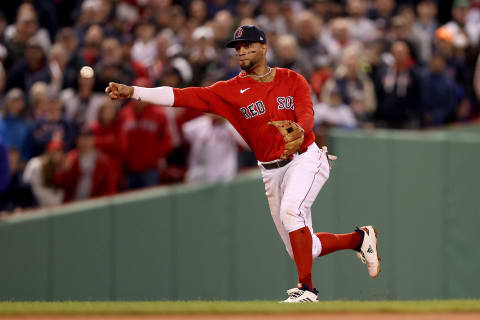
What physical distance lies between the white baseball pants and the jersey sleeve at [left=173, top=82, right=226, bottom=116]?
0.62 m

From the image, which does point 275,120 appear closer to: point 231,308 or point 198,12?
point 231,308

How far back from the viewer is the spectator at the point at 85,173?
1079cm

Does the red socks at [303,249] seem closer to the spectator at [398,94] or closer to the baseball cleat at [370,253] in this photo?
the baseball cleat at [370,253]

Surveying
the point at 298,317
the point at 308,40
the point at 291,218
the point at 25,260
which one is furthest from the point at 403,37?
the point at 298,317

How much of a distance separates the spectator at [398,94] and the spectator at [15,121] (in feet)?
14.5

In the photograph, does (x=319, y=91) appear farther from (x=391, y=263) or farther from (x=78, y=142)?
(x=78, y=142)

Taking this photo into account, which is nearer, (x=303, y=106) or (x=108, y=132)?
(x=303, y=106)

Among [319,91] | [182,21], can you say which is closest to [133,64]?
[182,21]

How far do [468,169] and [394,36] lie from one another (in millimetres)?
2664

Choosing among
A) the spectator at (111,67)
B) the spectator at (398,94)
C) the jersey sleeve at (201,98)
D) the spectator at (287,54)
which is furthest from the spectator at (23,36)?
the jersey sleeve at (201,98)

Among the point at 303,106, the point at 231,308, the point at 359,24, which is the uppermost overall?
the point at 359,24

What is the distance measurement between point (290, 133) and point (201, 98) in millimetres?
790

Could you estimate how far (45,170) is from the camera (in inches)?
419

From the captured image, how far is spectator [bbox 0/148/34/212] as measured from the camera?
417 inches
